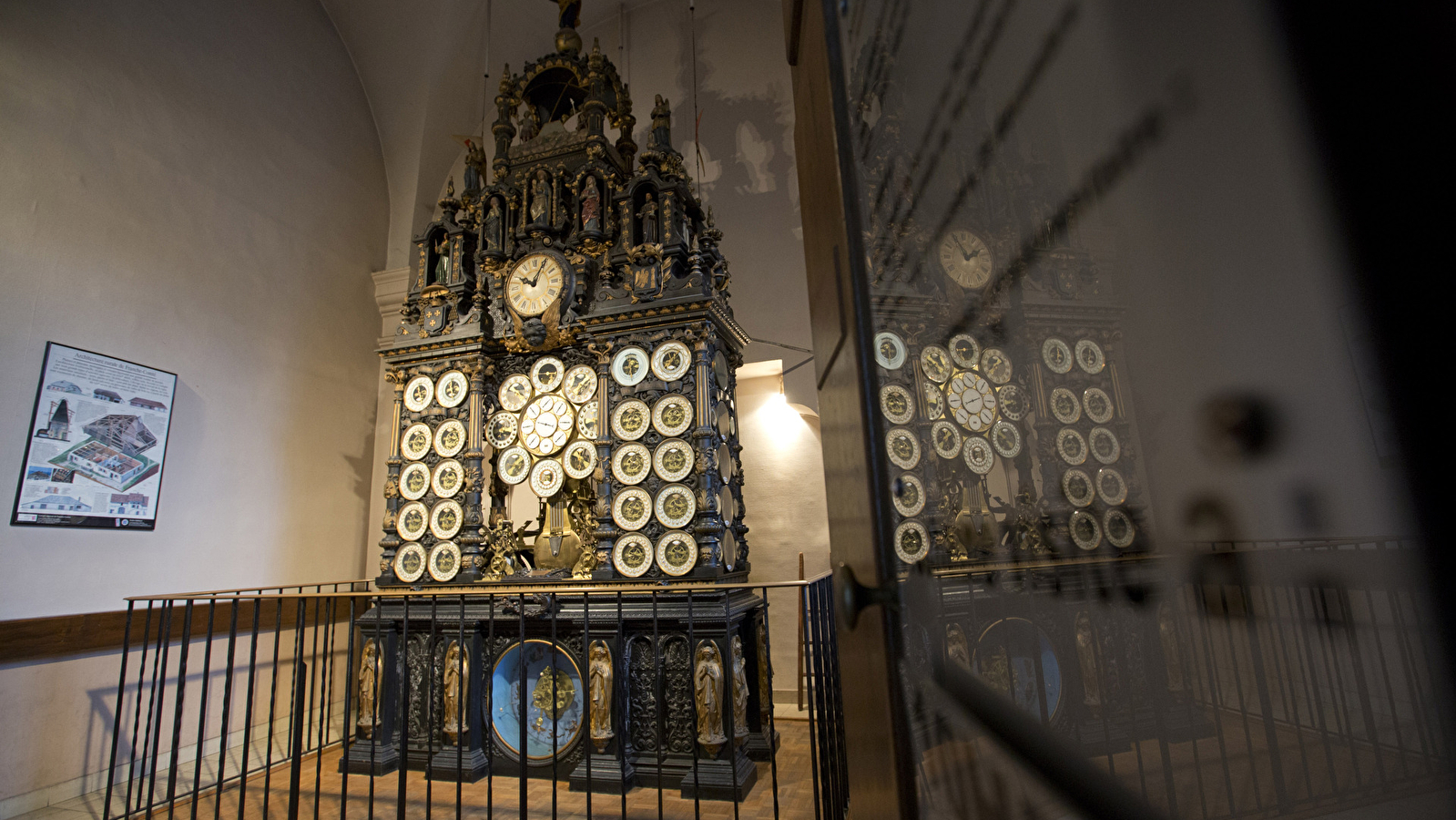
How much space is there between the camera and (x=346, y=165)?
6.54 metres

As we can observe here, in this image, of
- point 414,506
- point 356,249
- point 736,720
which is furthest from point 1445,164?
point 356,249

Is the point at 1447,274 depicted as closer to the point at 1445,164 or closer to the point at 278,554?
the point at 1445,164

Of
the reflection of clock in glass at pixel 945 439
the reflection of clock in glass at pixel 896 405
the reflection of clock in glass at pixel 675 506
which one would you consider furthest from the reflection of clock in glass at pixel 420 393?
A: the reflection of clock in glass at pixel 945 439

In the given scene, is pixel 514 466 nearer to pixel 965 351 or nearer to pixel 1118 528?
pixel 965 351

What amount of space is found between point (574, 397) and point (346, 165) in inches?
156

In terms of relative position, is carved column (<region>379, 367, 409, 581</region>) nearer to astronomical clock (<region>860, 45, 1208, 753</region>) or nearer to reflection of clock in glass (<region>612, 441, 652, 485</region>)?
reflection of clock in glass (<region>612, 441, 652, 485</region>)

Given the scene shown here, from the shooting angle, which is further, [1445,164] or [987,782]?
[987,782]

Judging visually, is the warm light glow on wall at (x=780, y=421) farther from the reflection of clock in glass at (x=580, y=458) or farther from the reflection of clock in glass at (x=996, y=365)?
the reflection of clock in glass at (x=996, y=365)

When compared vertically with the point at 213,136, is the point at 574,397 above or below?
below

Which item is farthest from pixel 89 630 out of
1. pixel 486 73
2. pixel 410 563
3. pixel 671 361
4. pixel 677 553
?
pixel 486 73

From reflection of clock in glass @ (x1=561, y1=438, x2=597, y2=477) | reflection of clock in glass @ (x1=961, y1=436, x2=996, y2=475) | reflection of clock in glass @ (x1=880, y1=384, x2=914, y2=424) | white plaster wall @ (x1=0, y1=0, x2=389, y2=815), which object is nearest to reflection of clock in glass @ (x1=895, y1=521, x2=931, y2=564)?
reflection of clock in glass @ (x1=880, y1=384, x2=914, y2=424)

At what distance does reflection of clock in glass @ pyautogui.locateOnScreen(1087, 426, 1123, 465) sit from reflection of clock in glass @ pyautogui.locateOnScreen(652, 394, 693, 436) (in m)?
4.00

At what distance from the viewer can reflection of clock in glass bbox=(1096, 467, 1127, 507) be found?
28 centimetres

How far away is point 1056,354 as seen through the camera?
37 centimetres
